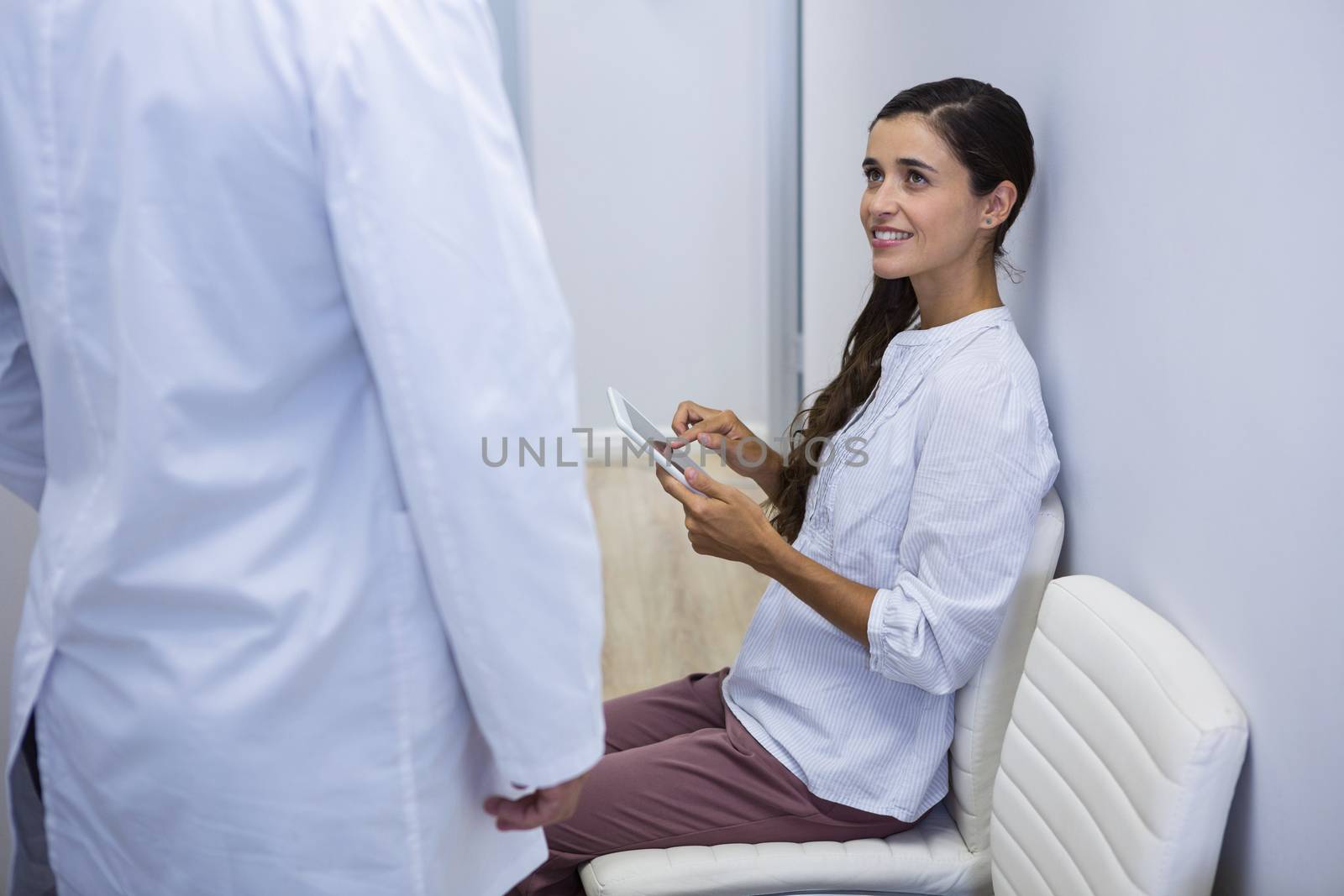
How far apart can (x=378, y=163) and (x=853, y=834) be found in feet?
3.48

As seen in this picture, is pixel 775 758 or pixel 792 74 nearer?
pixel 775 758

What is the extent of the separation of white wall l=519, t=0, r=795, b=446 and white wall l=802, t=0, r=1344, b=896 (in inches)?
104

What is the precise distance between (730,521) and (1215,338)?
0.58 metres

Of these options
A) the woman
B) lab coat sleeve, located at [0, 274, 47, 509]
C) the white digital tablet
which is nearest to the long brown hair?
the woman

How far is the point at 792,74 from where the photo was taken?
4.02 metres

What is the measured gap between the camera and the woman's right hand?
178cm

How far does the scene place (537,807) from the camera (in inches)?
35.7

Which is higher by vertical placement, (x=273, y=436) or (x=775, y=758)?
(x=273, y=436)

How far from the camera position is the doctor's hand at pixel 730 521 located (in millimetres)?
1348

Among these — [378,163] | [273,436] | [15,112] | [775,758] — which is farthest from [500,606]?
[775,758]

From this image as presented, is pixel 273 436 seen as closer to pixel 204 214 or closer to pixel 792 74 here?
pixel 204 214

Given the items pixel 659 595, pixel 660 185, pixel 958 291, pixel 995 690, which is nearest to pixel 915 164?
pixel 958 291

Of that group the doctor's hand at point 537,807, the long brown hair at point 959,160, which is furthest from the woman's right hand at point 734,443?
the doctor's hand at point 537,807

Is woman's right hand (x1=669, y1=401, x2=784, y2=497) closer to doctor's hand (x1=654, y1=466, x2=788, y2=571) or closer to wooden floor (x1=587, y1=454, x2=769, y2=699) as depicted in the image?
doctor's hand (x1=654, y1=466, x2=788, y2=571)
